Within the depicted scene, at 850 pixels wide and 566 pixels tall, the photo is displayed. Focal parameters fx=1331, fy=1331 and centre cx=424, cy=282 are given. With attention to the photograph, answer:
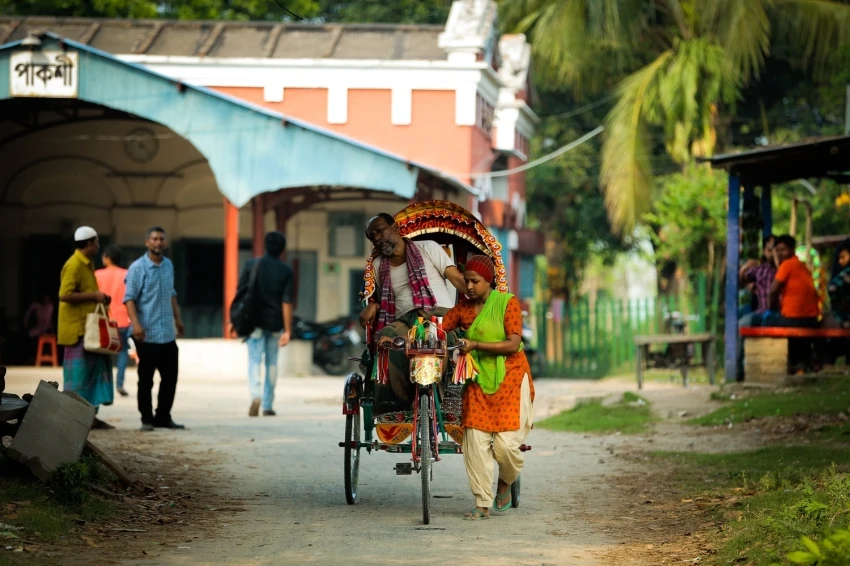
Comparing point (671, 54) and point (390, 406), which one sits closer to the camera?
point (390, 406)

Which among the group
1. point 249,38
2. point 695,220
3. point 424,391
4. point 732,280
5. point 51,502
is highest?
point 249,38

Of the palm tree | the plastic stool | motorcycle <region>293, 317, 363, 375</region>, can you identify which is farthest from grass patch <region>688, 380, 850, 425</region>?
the plastic stool

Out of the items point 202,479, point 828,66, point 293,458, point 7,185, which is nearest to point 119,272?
point 293,458

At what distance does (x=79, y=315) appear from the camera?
12.6 m

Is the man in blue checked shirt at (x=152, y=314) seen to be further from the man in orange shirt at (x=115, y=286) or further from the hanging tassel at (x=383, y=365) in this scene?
the hanging tassel at (x=383, y=365)

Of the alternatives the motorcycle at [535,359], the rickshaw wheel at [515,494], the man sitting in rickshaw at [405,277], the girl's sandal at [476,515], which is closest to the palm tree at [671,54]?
the motorcycle at [535,359]

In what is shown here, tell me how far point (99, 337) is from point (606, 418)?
611 cm

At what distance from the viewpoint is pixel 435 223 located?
9.66 metres

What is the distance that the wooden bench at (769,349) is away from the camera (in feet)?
54.0

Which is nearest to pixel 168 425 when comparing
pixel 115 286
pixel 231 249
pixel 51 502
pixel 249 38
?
pixel 115 286

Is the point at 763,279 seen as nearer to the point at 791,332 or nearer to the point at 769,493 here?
the point at 791,332

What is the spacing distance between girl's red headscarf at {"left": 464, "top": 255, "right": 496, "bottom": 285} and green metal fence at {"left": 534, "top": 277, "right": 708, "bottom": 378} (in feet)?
58.5

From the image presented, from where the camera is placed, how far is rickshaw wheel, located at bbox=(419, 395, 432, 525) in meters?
8.09

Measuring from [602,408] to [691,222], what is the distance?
40.9 ft
